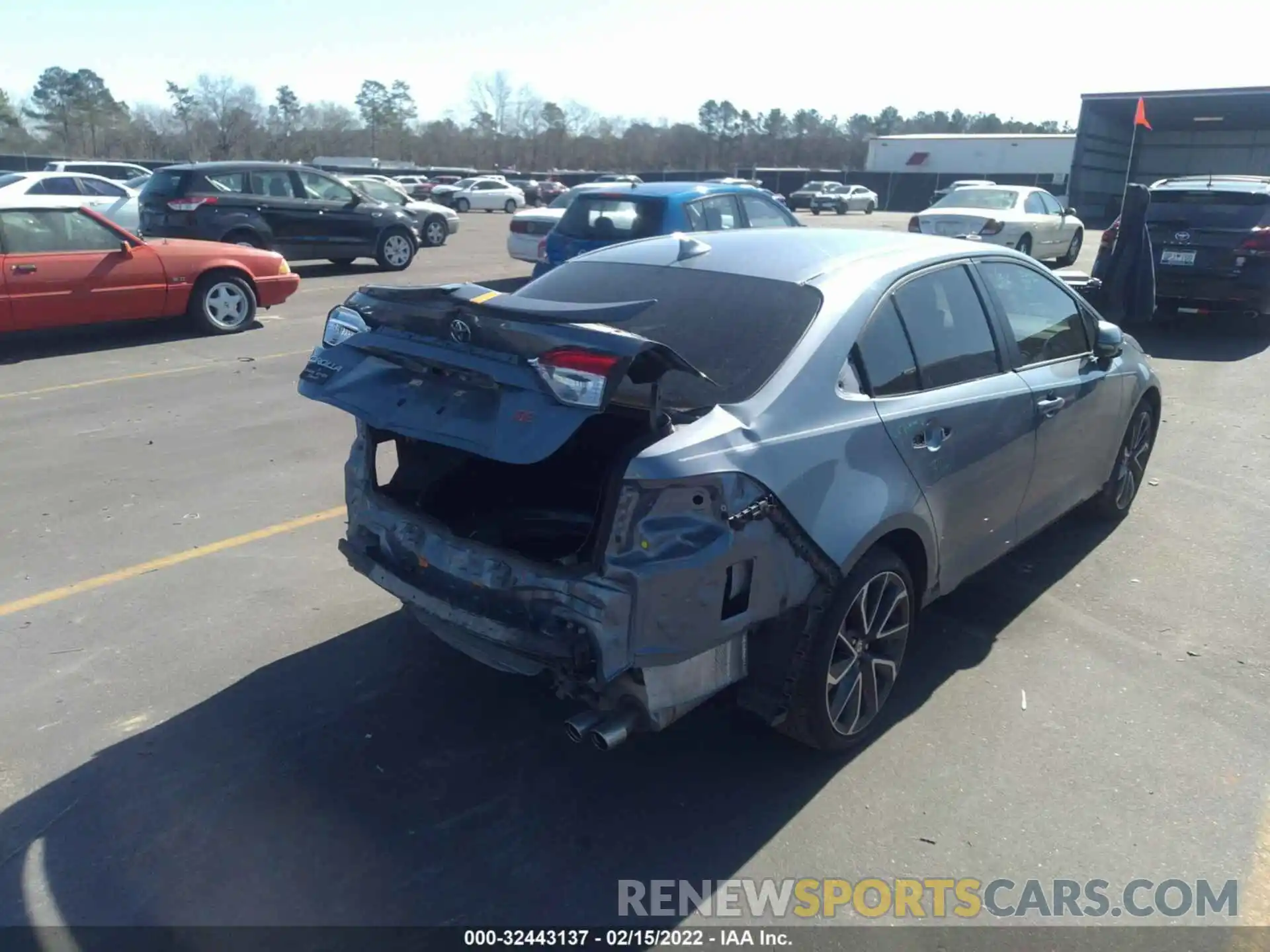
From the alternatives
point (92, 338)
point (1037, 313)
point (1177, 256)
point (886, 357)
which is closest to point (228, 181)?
point (92, 338)

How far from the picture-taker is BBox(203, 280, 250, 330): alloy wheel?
11.2 meters

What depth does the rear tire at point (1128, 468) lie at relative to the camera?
18.4ft

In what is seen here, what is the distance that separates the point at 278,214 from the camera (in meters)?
15.7

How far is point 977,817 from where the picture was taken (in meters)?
3.28

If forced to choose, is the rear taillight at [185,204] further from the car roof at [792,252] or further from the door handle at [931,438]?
the door handle at [931,438]

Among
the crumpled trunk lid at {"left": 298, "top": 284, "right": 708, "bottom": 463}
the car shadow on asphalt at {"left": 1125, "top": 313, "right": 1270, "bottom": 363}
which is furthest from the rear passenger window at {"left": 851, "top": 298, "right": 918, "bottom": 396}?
the car shadow on asphalt at {"left": 1125, "top": 313, "right": 1270, "bottom": 363}

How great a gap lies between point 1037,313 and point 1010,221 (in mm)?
13821

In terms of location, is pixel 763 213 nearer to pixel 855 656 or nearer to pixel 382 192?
pixel 855 656

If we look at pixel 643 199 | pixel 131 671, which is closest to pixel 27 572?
pixel 131 671

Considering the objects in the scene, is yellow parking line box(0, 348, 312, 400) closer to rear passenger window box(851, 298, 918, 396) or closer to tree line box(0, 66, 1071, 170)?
rear passenger window box(851, 298, 918, 396)

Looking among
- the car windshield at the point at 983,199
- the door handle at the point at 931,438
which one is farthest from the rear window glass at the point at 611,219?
the car windshield at the point at 983,199

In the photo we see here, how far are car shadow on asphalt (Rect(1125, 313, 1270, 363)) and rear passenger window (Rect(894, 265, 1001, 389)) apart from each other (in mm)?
8195

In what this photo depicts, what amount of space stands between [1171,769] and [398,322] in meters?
3.17

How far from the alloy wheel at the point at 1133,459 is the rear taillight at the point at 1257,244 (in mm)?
7271
